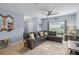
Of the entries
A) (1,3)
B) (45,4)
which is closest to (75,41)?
(45,4)

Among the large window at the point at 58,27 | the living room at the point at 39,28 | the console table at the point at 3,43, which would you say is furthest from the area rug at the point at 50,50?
the console table at the point at 3,43

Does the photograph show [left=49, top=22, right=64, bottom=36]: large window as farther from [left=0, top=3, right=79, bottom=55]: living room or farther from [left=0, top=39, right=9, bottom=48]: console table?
[left=0, top=39, right=9, bottom=48]: console table

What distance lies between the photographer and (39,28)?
223cm

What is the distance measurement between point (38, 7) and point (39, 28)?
19.1 inches

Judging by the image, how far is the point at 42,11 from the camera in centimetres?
215

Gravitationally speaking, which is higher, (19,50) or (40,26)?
(40,26)

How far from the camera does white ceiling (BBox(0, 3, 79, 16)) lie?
2043mm

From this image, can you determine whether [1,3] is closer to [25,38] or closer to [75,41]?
[25,38]

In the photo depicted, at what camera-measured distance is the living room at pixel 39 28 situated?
2.06 m

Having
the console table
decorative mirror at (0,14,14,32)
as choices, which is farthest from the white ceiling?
the console table

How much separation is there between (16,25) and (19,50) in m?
0.57

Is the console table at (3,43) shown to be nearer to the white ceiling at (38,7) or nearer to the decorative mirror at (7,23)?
the decorative mirror at (7,23)

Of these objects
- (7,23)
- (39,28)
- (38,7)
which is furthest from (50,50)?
(7,23)

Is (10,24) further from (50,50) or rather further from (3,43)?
(50,50)
